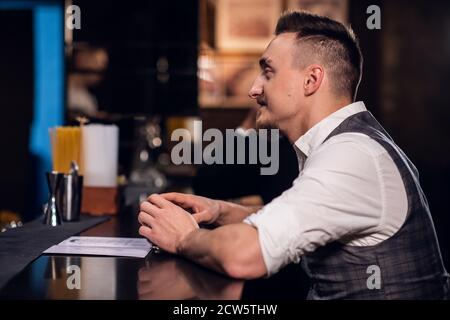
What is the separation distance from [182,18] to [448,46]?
8.16 ft

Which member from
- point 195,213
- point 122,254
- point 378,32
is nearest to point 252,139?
point 195,213

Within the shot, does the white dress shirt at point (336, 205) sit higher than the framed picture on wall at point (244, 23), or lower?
lower

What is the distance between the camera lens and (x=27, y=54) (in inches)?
224

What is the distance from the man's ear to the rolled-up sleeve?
10.9 inches

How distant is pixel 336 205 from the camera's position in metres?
1.38

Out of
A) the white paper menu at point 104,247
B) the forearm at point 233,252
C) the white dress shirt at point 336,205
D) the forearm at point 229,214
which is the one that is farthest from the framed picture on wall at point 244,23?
the forearm at point 233,252

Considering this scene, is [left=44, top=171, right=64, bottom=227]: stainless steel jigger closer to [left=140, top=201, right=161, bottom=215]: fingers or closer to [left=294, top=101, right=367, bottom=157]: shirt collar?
[left=140, top=201, right=161, bottom=215]: fingers

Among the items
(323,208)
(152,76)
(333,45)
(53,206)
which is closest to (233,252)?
(323,208)

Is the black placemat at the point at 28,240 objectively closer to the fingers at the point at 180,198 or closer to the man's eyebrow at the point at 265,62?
the fingers at the point at 180,198

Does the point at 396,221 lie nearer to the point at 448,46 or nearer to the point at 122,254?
the point at 122,254

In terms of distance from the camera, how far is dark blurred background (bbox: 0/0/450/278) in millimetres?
4594

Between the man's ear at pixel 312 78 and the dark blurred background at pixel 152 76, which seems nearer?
the man's ear at pixel 312 78

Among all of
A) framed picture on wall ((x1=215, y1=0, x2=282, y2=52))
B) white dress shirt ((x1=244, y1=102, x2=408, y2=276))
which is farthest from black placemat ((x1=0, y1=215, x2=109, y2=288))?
framed picture on wall ((x1=215, y1=0, x2=282, y2=52))

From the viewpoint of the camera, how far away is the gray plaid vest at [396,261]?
147cm
